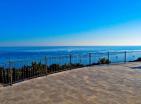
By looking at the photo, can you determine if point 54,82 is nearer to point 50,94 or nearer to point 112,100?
point 50,94

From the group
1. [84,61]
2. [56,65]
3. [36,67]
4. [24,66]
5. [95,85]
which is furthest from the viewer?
Answer: [84,61]

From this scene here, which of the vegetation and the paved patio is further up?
the vegetation

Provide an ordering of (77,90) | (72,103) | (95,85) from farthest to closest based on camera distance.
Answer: (95,85)
(77,90)
(72,103)

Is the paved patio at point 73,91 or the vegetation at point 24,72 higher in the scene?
the vegetation at point 24,72

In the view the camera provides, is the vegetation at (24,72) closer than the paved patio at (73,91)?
No

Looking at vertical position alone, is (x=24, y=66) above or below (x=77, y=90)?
above

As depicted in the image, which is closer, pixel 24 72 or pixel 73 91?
pixel 73 91

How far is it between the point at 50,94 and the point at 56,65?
18.6 ft

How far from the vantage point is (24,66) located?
1051cm

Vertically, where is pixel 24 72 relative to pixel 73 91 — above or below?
above

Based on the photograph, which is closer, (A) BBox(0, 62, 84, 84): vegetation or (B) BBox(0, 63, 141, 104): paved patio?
(B) BBox(0, 63, 141, 104): paved patio

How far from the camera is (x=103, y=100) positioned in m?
6.80

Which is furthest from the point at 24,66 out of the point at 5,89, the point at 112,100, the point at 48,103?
the point at 112,100

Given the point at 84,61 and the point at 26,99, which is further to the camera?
the point at 84,61
